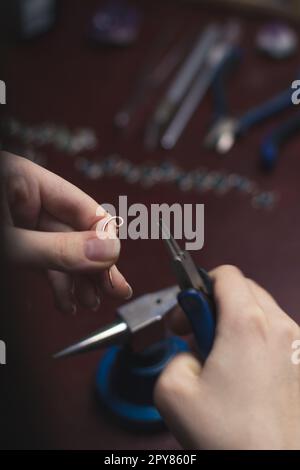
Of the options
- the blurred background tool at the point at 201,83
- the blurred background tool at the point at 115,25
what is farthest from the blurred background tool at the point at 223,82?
the blurred background tool at the point at 115,25

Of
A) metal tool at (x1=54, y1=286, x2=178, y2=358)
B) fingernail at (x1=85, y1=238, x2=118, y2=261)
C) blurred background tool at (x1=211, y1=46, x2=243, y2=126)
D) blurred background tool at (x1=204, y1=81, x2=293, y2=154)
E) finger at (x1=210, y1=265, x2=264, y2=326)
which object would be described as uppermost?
blurred background tool at (x1=211, y1=46, x2=243, y2=126)

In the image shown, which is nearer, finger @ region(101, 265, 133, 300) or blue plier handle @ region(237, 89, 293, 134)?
finger @ region(101, 265, 133, 300)

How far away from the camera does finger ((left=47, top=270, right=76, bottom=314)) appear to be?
1.28ft

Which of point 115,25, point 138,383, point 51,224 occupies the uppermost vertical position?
point 115,25

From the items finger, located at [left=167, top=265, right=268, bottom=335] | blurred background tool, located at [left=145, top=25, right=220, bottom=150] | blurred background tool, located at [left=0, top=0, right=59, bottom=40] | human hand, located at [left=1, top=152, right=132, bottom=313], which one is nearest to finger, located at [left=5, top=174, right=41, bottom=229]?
human hand, located at [left=1, top=152, right=132, bottom=313]

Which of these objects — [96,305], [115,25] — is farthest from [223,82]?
[96,305]

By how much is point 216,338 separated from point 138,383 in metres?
0.10

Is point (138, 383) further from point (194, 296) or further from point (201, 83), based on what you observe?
point (201, 83)

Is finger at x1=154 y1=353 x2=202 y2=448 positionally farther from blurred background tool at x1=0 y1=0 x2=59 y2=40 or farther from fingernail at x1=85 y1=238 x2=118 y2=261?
blurred background tool at x1=0 y1=0 x2=59 y2=40

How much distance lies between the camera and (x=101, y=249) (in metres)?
0.32

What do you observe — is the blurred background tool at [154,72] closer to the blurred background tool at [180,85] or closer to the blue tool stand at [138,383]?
the blurred background tool at [180,85]

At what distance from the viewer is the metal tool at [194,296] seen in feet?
1.11

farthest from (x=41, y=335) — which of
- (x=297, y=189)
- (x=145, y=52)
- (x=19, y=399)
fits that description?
(x=145, y=52)

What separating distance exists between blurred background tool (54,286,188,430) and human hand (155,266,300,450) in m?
0.04
